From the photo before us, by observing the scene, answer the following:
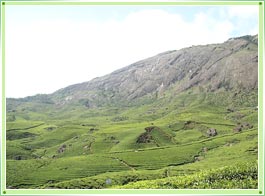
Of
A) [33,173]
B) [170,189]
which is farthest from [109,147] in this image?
[170,189]

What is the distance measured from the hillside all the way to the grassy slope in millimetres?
113

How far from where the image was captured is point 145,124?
6838 cm

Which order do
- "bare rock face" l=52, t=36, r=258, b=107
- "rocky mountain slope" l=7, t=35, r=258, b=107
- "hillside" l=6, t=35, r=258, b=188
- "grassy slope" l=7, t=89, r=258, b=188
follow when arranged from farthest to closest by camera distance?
"rocky mountain slope" l=7, t=35, r=258, b=107
"bare rock face" l=52, t=36, r=258, b=107
"hillside" l=6, t=35, r=258, b=188
"grassy slope" l=7, t=89, r=258, b=188

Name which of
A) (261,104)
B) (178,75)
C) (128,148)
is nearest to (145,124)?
(128,148)

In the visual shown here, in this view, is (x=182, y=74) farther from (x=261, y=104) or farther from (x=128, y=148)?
(x=261, y=104)

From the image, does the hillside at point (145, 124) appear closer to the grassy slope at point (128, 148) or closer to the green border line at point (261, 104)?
the grassy slope at point (128, 148)

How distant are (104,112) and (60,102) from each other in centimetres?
3178

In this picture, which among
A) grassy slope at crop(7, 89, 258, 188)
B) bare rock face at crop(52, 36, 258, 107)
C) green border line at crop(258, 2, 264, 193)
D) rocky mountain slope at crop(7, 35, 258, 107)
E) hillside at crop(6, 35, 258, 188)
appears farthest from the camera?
rocky mountain slope at crop(7, 35, 258, 107)

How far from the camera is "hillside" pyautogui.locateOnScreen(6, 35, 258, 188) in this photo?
130 ft

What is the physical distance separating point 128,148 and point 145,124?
15.9 meters

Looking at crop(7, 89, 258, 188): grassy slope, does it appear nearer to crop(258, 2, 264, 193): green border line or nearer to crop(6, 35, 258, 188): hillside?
crop(6, 35, 258, 188): hillside

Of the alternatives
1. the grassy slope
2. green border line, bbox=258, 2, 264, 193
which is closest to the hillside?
the grassy slope

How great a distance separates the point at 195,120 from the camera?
7025 cm

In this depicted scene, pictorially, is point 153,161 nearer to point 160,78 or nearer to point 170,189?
point 170,189
